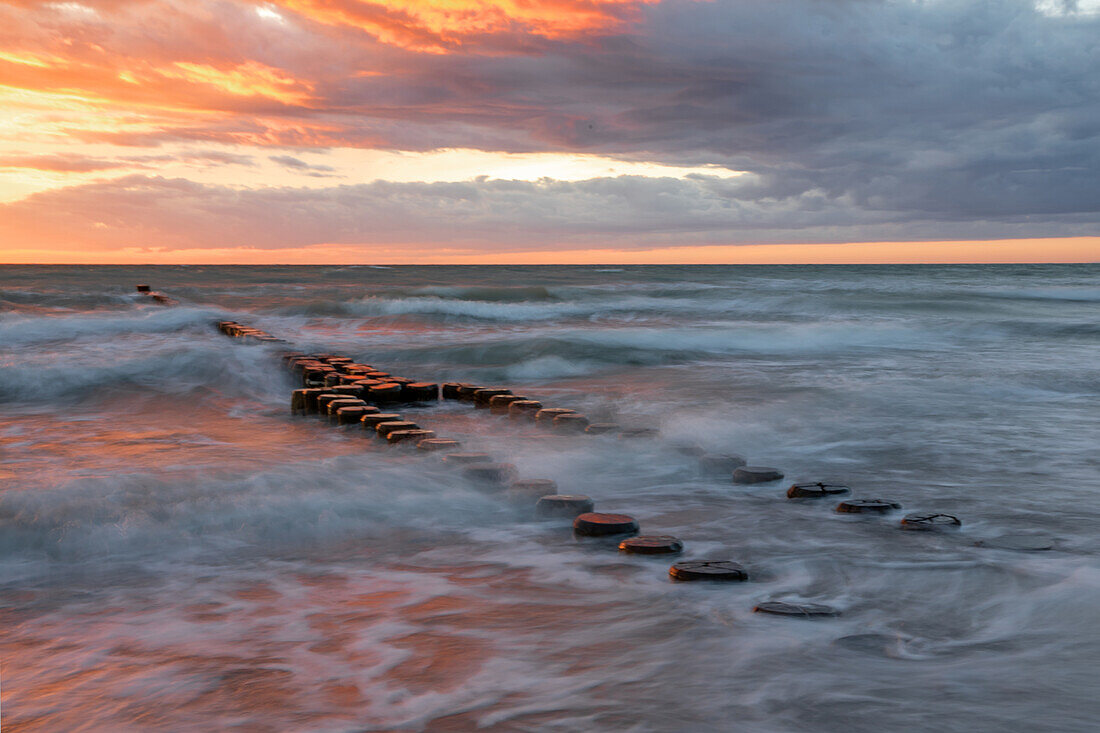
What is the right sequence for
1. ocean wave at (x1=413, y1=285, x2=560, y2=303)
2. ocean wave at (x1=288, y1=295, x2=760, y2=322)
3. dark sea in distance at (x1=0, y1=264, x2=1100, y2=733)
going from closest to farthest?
dark sea in distance at (x1=0, y1=264, x2=1100, y2=733) < ocean wave at (x1=288, y1=295, x2=760, y2=322) < ocean wave at (x1=413, y1=285, x2=560, y2=303)

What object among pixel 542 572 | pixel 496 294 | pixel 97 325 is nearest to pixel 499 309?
pixel 496 294

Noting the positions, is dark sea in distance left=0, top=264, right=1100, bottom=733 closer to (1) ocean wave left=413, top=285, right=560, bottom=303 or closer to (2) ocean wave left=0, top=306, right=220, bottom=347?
(2) ocean wave left=0, top=306, right=220, bottom=347

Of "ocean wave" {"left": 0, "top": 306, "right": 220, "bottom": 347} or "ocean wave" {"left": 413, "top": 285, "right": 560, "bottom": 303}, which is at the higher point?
"ocean wave" {"left": 413, "top": 285, "right": 560, "bottom": 303}

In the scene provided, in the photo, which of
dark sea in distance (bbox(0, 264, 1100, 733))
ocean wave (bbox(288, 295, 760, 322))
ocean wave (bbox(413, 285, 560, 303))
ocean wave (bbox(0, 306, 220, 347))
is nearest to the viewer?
dark sea in distance (bbox(0, 264, 1100, 733))

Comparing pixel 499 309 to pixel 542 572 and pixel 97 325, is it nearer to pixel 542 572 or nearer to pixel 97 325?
pixel 97 325

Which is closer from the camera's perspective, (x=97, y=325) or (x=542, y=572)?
(x=542, y=572)

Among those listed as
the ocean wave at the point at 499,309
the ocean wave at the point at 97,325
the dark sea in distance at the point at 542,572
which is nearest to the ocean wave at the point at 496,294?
the ocean wave at the point at 499,309

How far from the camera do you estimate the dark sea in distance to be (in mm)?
2918

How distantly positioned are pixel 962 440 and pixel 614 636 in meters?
5.58

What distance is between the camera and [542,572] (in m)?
4.28

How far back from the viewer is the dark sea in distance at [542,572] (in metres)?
→ 2.92

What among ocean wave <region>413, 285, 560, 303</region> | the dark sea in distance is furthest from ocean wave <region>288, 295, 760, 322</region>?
the dark sea in distance

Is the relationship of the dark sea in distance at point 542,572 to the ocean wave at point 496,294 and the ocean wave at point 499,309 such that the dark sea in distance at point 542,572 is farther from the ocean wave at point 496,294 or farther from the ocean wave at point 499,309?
the ocean wave at point 496,294

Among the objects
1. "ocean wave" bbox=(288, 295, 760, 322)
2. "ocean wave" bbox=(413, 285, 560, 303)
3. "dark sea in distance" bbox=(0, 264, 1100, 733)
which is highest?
"ocean wave" bbox=(413, 285, 560, 303)
